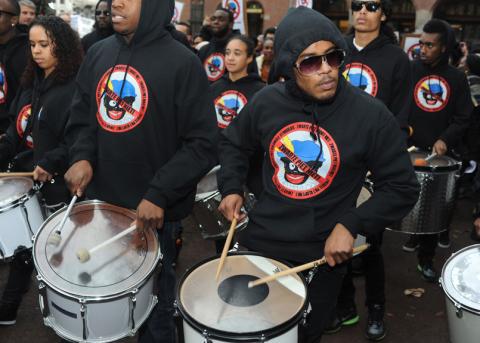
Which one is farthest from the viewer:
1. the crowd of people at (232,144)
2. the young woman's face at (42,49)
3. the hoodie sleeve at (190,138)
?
the young woman's face at (42,49)

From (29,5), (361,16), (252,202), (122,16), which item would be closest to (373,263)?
(252,202)

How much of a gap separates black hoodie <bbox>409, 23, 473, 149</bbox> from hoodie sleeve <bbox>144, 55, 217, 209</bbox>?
269cm

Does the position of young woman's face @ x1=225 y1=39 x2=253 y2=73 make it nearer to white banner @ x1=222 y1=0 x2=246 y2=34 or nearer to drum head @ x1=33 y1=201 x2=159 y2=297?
drum head @ x1=33 y1=201 x2=159 y2=297

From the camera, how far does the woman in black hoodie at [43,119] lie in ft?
10.7

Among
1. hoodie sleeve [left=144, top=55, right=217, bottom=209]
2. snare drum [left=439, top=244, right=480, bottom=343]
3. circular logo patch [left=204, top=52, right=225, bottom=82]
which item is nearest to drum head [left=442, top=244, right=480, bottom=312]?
snare drum [left=439, top=244, right=480, bottom=343]

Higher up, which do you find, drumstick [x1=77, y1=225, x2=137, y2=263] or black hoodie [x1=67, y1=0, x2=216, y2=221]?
black hoodie [x1=67, y1=0, x2=216, y2=221]

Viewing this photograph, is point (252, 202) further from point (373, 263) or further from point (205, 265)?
point (205, 265)

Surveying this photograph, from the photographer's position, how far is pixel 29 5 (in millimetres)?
6113

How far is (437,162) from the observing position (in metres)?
4.03

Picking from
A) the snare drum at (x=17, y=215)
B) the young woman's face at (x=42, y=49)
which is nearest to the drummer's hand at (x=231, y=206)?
the snare drum at (x=17, y=215)

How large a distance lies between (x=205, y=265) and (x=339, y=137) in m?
0.79

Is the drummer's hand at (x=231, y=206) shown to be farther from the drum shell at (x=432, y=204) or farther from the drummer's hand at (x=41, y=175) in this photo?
the drum shell at (x=432, y=204)

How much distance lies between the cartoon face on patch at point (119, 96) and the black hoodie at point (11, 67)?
231 centimetres

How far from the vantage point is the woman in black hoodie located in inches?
128
